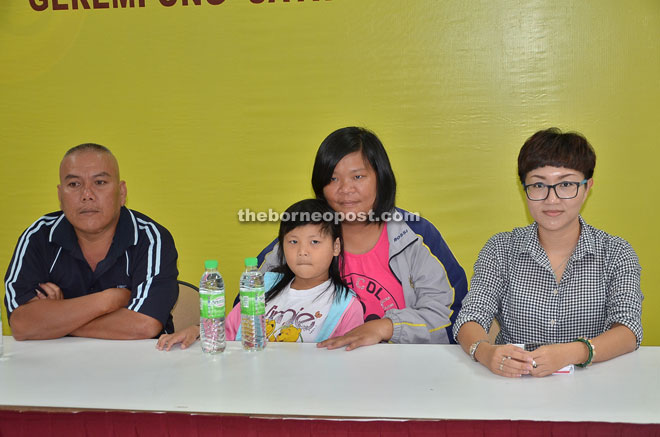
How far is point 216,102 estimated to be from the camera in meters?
2.76

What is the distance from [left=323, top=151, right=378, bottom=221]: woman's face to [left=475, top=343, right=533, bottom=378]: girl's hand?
37.6 inches

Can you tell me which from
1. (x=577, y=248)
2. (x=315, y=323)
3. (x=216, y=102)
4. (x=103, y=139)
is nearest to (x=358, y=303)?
(x=315, y=323)

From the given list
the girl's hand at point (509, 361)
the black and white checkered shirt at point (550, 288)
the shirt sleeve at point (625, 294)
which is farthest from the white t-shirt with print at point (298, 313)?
the shirt sleeve at point (625, 294)

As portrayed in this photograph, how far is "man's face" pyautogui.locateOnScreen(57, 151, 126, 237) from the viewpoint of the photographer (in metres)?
2.19

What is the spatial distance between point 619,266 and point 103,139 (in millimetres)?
2416

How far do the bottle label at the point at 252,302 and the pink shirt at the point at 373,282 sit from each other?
604mm

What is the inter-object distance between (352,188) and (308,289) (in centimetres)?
47

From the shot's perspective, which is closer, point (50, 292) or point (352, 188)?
point (50, 292)

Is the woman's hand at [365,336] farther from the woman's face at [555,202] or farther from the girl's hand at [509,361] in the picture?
the woman's face at [555,202]

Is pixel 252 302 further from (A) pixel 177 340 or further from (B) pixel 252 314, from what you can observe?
(A) pixel 177 340

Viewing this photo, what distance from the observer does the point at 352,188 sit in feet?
7.39

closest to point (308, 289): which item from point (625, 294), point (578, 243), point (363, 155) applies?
point (363, 155)

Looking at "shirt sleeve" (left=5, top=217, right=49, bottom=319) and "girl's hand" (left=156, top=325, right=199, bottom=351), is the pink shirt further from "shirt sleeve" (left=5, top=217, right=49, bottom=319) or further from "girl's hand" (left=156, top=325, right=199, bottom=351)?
"shirt sleeve" (left=5, top=217, right=49, bottom=319)

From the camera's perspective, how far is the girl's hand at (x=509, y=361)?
137 cm
